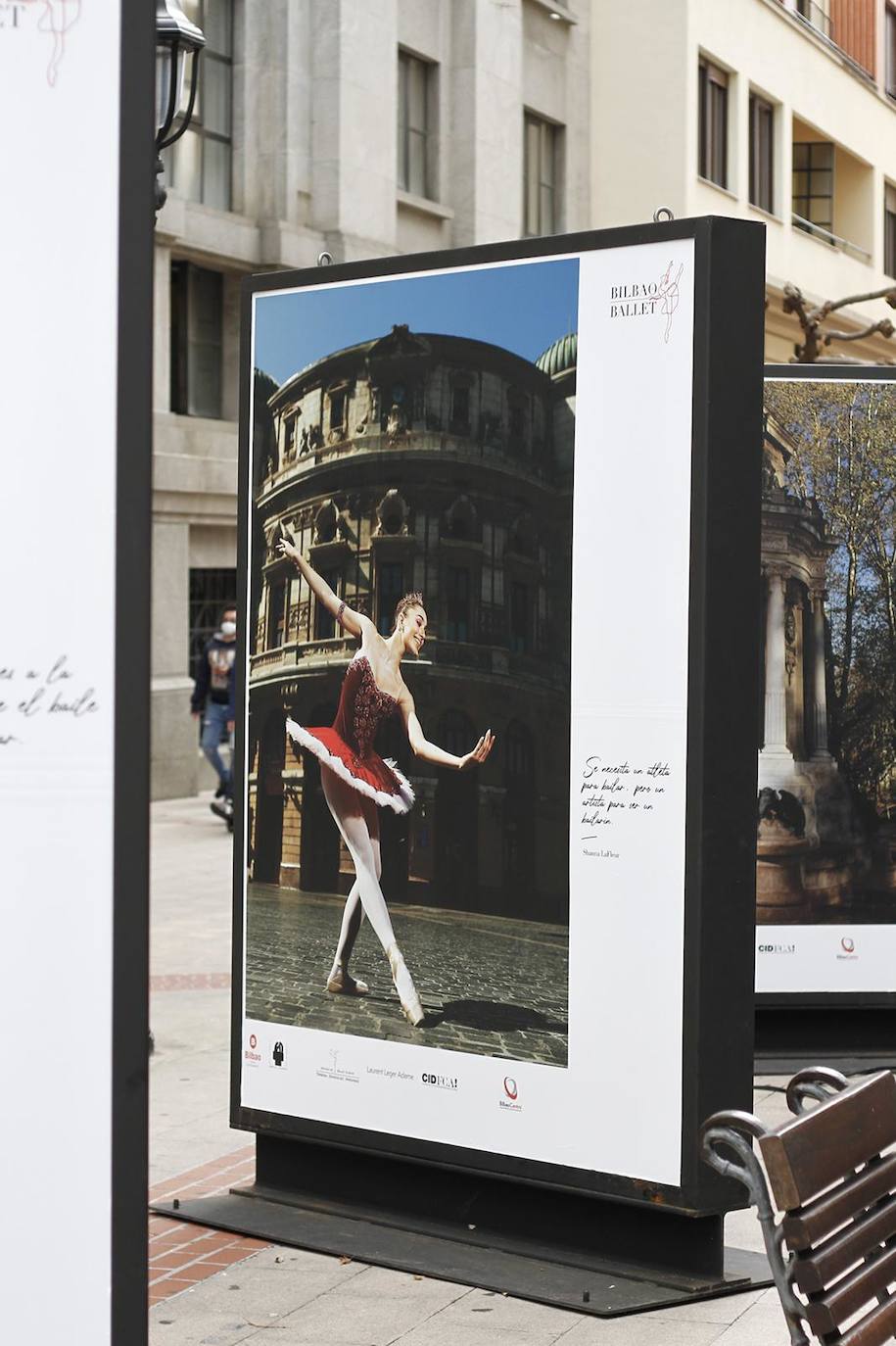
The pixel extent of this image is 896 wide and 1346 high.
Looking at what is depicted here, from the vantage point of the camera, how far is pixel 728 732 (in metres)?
5.24

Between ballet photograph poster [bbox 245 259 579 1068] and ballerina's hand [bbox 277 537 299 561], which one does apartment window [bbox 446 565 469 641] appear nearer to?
ballet photograph poster [bbox 245 259 579 1068]

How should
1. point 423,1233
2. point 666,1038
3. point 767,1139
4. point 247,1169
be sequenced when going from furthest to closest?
point 247,1169
point 423,1233
point 666,1038
point 767,1139

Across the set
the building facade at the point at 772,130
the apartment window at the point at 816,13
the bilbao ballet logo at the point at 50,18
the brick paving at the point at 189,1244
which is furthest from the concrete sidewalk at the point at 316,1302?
the apartment window at the point at 816,13

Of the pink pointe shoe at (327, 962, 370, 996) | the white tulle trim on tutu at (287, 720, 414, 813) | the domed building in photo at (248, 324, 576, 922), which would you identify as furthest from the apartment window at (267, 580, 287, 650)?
the pink pointe shoe at (327, 962, 370, 996)

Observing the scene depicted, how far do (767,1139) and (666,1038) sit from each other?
7.76ft

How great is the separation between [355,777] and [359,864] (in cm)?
27

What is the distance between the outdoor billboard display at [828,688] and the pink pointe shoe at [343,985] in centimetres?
258

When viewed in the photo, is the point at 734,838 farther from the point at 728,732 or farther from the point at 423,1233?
A: the point at 423,1233

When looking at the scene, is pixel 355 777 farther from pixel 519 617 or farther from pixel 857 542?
pixel 857 542

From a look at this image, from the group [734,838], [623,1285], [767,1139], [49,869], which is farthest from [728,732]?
[49,869]

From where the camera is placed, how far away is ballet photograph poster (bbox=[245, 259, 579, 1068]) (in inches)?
218

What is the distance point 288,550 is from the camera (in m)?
6.15

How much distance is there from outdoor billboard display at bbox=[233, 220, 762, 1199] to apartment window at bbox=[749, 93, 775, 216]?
2773cm

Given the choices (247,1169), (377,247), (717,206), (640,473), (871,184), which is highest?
(871,184)
